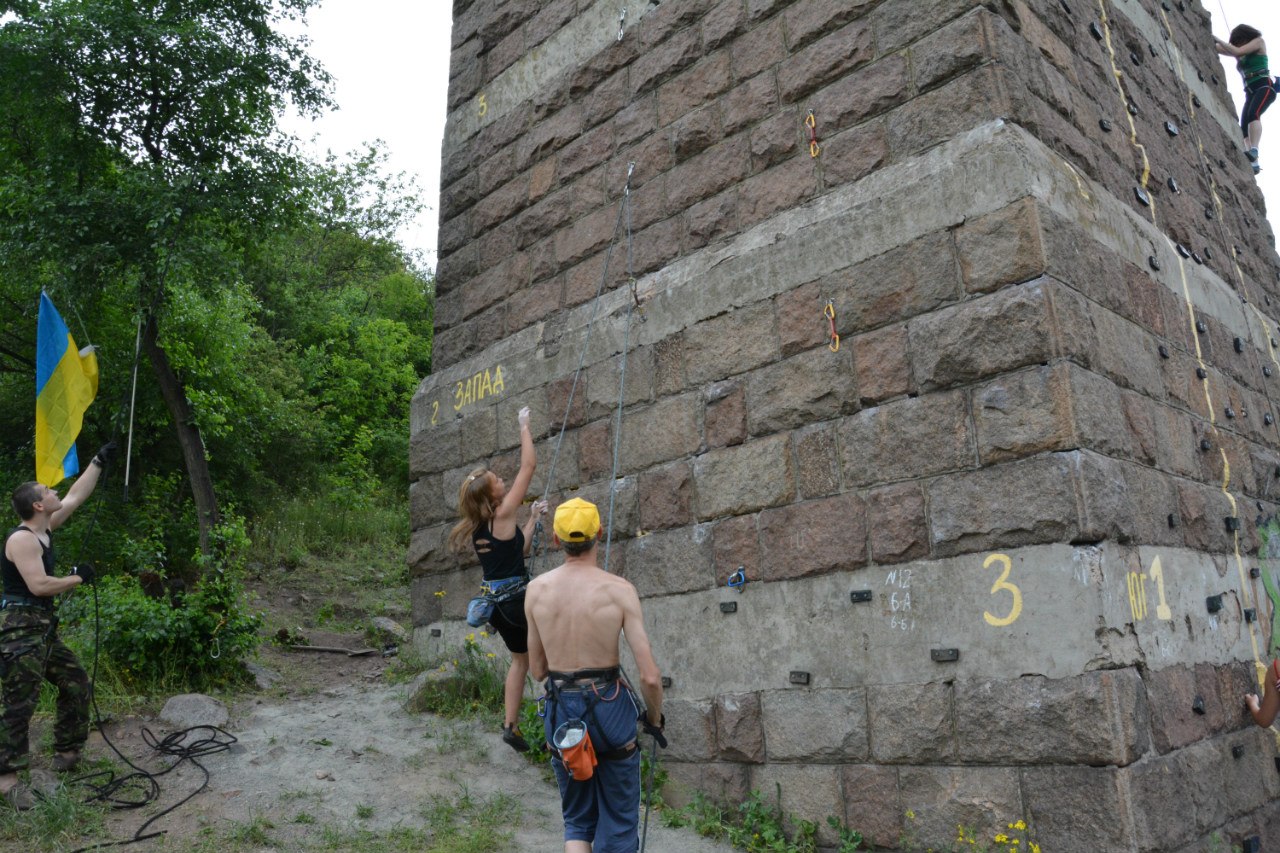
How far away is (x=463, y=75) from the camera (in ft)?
28.5

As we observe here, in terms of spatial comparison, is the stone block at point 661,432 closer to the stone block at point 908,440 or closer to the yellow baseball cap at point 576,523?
the stone block at point 908,440

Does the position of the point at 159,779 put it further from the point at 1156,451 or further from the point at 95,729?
the point at 1156,451

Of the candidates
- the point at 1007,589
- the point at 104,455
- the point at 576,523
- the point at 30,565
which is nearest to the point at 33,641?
the point at 30,565

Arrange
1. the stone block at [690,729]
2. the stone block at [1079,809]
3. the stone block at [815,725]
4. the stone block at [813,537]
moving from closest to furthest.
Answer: the stone block at [1079,809] → the stone block at [815,725] → the stone block at [813,537] → the stone block at [690,729]

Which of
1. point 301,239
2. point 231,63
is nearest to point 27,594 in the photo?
point 231,63

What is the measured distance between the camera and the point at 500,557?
19.5 feet

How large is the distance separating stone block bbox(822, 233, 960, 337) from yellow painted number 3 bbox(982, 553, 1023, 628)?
1.27 meters

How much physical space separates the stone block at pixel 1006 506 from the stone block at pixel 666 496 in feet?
5.33

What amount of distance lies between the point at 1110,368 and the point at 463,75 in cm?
629

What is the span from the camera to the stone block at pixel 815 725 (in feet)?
15.8

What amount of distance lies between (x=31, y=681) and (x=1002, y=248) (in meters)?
6.17

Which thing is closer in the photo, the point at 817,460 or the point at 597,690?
the point at 597,690

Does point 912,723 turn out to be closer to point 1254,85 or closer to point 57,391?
point 57,391

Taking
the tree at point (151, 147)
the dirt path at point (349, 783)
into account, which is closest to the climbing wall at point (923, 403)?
the dirt path at point (349, 783)
